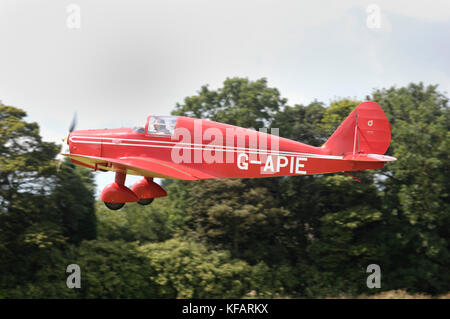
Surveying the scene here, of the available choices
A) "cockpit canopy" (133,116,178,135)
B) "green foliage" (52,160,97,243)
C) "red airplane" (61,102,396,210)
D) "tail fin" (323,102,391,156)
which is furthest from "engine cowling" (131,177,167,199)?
"green foliage" (52,160,97,243)

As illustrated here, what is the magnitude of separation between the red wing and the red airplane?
0.02 metres

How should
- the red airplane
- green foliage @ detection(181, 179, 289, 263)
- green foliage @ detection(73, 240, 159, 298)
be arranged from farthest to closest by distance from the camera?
green foliage @ detection(73, 240, 159, 298) < green foliage @ detection(181, 179, 289, 263) < the red airplane

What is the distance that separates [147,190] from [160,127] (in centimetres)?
164

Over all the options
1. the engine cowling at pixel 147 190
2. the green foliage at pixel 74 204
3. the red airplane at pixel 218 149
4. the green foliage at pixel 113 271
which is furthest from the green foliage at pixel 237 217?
the red airplane at pixel 218 149

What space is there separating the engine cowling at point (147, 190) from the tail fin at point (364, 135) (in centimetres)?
399

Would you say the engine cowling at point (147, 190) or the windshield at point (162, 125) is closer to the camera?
the windshield at point (162, 125)

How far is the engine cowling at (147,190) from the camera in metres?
10.5

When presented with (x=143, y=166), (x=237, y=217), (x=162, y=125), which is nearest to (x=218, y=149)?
(x=162, y=125)

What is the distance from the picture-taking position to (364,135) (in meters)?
9.88

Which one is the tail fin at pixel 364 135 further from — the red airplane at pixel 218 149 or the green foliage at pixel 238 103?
the green foliage at pixel 238 103

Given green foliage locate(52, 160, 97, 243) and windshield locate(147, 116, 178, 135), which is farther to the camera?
green foliage locate(52, 160, 97, 243)

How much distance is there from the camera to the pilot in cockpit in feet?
31.9

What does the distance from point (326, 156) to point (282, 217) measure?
11.5 metres

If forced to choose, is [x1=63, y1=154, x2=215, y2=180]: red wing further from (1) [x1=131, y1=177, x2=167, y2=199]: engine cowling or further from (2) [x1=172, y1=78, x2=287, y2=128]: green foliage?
(2) [x1=172, y1=78, x2=287, y2=128]: green foliage
